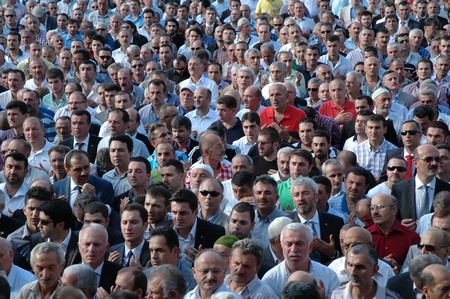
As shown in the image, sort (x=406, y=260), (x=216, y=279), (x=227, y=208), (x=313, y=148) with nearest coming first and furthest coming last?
(x=216, y=279), (x=406, y=260), (x=227, y=208), (x=313, y=148)

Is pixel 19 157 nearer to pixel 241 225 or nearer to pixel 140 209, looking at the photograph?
pixel 140 209

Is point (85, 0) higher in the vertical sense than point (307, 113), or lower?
higher

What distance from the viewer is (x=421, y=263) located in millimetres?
9914

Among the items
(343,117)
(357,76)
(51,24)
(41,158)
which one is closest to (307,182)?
(41,158)

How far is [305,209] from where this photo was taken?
38.8ft

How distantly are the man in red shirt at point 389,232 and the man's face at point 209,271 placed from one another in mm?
2341

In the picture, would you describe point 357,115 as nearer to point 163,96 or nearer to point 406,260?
point 163,96

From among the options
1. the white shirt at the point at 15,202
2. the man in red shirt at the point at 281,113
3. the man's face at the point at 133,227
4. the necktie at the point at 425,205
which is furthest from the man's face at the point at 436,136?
the white shirt at the point at 15,202

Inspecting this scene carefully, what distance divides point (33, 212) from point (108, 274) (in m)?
1.65

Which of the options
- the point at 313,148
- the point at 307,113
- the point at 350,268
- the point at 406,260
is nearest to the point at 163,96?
the point at 307,113

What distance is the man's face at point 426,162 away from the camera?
42.5 ft

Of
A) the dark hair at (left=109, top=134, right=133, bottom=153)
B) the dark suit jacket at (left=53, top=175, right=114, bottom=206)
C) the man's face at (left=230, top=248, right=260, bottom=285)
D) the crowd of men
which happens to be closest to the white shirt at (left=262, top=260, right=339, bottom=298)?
the crowd of men

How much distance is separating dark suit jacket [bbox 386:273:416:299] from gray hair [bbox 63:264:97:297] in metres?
2.52

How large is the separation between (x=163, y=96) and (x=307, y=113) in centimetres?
223
